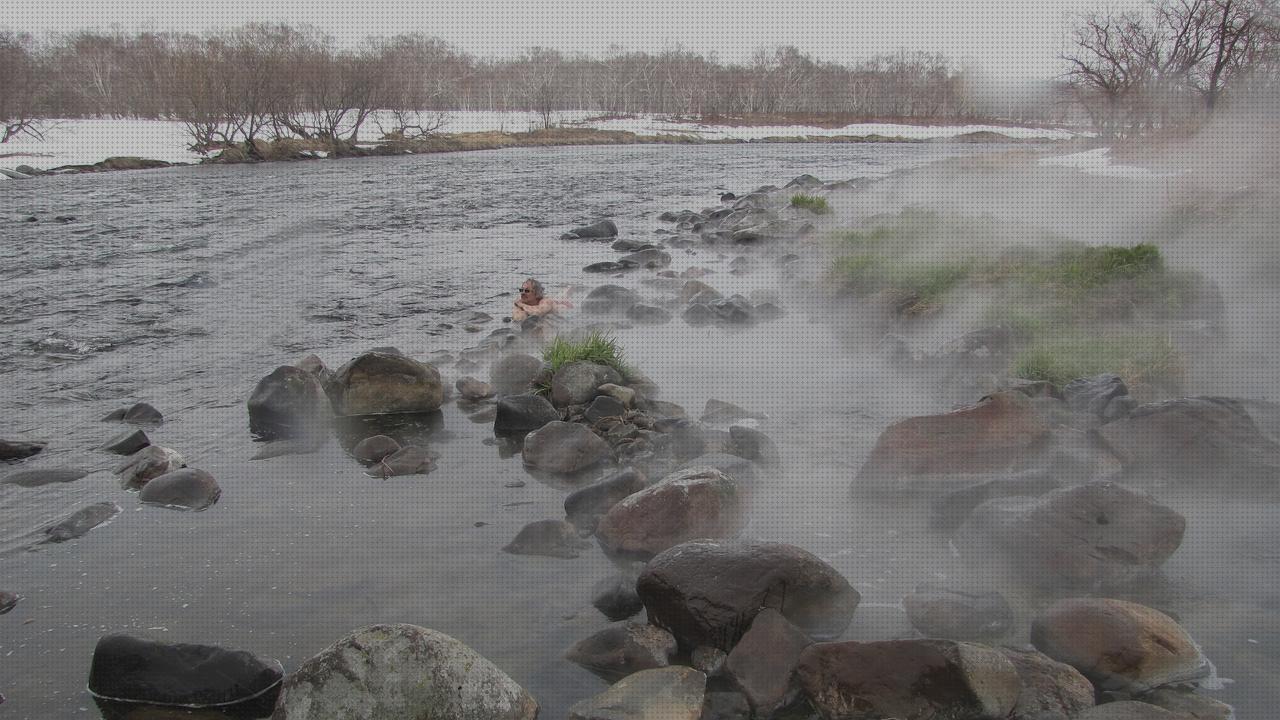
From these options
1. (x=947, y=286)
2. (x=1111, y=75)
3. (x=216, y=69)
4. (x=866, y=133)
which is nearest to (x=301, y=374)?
(x=947, y=286)

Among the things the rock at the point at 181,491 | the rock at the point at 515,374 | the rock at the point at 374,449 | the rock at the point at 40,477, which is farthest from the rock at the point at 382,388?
the rock at the point at 40,477

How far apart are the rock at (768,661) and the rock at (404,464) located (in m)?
3.15

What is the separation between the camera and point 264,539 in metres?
5.03

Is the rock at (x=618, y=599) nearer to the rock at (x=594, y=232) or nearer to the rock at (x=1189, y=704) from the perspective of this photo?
the rock at (x=1189, y=704)

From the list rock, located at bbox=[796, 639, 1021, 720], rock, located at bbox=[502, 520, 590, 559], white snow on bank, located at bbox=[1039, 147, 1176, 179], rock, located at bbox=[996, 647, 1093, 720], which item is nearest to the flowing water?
rock, located at bbox=[502, 520, 590, 559]

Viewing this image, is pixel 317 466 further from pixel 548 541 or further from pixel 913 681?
pixel 913 681

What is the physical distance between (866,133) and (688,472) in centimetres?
8209

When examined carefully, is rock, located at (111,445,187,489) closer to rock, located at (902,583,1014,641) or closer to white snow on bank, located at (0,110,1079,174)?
rock, located at (902,583,1014,641)

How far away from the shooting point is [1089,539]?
438 centimetres

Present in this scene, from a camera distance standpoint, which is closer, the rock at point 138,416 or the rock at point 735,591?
the rock at point 735,591

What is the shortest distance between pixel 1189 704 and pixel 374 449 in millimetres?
5240

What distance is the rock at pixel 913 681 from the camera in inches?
134

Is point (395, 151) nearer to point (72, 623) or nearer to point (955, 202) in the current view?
point (955, 202)

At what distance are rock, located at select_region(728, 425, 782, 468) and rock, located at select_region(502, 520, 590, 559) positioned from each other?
1601mm
